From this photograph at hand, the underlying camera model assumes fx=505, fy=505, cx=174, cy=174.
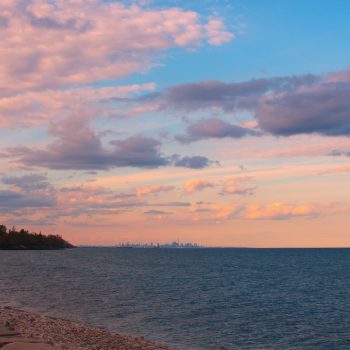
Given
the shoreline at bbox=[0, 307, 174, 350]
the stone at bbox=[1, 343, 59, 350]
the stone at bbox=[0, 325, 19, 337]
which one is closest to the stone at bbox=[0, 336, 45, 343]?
the shoreline at bbox=[0, 307, 174, 350]

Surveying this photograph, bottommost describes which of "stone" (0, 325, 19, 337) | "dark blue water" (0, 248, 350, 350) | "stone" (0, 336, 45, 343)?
"dark blue water" (0, 248, 350, 350)

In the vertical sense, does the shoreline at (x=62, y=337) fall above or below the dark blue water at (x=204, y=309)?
above

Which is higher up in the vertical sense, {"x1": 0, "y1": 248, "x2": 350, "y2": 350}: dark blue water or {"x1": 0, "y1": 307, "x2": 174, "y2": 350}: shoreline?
{"x1": 0, "y1": 307, "x2": 174, "y2": 350}: shoreline

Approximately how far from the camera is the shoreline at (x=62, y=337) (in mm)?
32312

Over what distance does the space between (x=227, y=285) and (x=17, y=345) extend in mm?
63474

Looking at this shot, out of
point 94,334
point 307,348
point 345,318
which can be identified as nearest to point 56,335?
point 94,334

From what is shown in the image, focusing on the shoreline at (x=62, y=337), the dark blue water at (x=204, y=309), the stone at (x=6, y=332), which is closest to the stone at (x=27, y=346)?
the shoreline at (x=62, y=337)

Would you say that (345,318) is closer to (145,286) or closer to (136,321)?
(136,321)

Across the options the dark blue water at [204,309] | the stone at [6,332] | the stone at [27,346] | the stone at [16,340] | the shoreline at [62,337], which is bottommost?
the dark blue water at [204,309]

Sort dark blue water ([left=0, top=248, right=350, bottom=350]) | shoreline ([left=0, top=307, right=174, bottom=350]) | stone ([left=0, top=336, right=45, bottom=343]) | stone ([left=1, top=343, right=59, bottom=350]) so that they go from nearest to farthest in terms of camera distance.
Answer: stone ([left=1, top=343, right=59, bottom=350]), stone ([left=0, top=336, right=45, bottom=343]), shoreline ([left=0, top=307, right=174, bottom=350]), dark blue water ([left=0, top=248, right=350, bottom=350])

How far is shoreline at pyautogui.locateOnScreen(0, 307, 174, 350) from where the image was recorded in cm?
3231

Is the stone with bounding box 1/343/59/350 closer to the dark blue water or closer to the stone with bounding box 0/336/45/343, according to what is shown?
the stone with bounding box 0/336/45/343

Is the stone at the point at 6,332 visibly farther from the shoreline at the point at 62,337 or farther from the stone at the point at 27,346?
the stone at the point at 27,346

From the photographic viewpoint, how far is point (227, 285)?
88.6m
